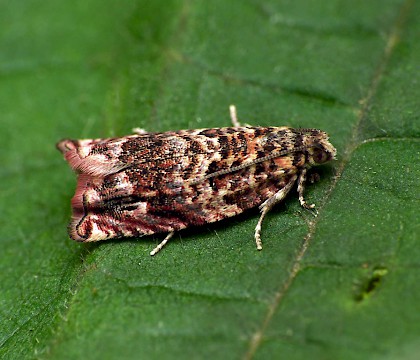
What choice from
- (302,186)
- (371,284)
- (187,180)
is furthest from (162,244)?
(371,284)

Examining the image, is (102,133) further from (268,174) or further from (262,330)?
(262,330)

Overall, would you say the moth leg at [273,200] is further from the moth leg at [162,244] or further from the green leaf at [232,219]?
the moth leg at [162,244]

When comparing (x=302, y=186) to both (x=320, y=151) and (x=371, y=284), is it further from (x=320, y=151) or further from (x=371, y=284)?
(x=371, y=284)

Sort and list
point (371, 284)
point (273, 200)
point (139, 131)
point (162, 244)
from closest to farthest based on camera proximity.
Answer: point (371, 284)
point (162, 244)
point (273, 200)
point (139, 131)

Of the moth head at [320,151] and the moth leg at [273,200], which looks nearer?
the moth leg at [273,200]

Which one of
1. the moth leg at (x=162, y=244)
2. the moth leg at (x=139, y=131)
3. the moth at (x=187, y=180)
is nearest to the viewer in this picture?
the moth leg at (x=162, y=244)

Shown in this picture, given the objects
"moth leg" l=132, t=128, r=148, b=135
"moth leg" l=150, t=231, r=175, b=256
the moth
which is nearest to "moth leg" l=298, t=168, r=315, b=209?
the moth

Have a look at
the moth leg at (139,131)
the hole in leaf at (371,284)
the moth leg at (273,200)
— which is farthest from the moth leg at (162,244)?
the hole in leaf at (371,284)
